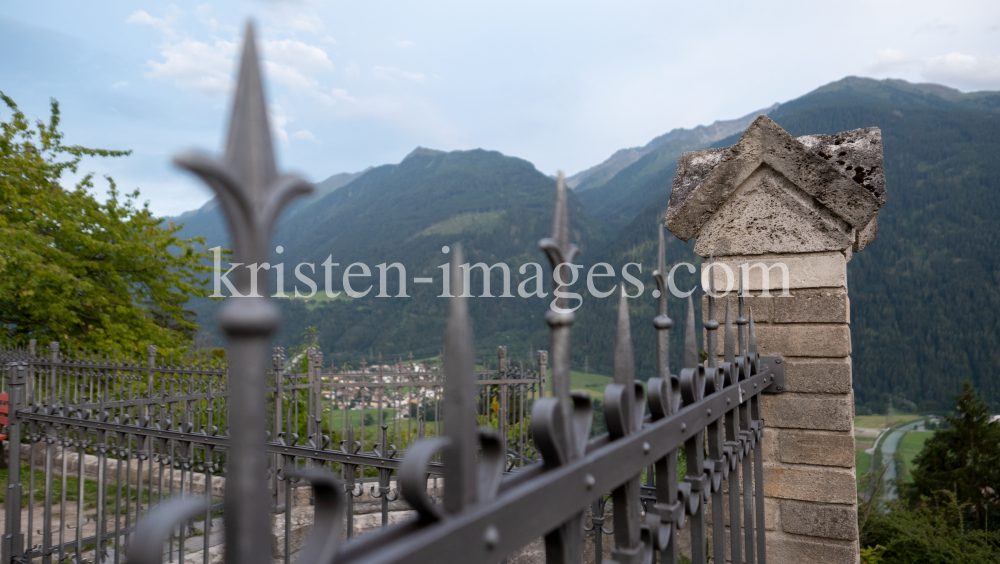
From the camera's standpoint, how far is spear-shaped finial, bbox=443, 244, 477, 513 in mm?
679

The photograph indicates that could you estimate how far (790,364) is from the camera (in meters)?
3.09

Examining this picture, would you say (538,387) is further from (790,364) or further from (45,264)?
(45,264)

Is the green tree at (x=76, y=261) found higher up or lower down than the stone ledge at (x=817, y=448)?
higher up

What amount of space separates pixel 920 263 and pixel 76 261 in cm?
5095

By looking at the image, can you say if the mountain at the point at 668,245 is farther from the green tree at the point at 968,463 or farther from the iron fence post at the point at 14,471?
the iron fence post at the point at 14,471

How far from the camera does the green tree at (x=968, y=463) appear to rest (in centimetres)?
956

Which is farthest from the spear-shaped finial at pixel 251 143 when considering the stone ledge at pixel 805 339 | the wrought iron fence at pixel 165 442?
the stone ledge at pixel 805 339

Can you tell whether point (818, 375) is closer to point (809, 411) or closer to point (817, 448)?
point (809, 411)

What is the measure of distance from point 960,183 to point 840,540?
5915 centimetres

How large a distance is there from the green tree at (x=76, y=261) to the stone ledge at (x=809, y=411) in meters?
11.5

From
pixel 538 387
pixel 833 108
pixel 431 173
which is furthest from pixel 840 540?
pixel 431 173

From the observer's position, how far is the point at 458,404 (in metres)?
0.68

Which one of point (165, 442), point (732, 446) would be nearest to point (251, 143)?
point (732, 446)

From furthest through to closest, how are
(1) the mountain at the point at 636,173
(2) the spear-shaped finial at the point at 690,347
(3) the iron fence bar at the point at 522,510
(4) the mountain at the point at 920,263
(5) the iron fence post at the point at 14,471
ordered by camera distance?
(1) the mountain at the point at 636,173, (4) the mountain at the point at 920,263, (5) the iron fence post at the point at 14,471, (2) the spear-shaped finial at the point at 690,347, (3) the iron fence bar at the point at 522,510
